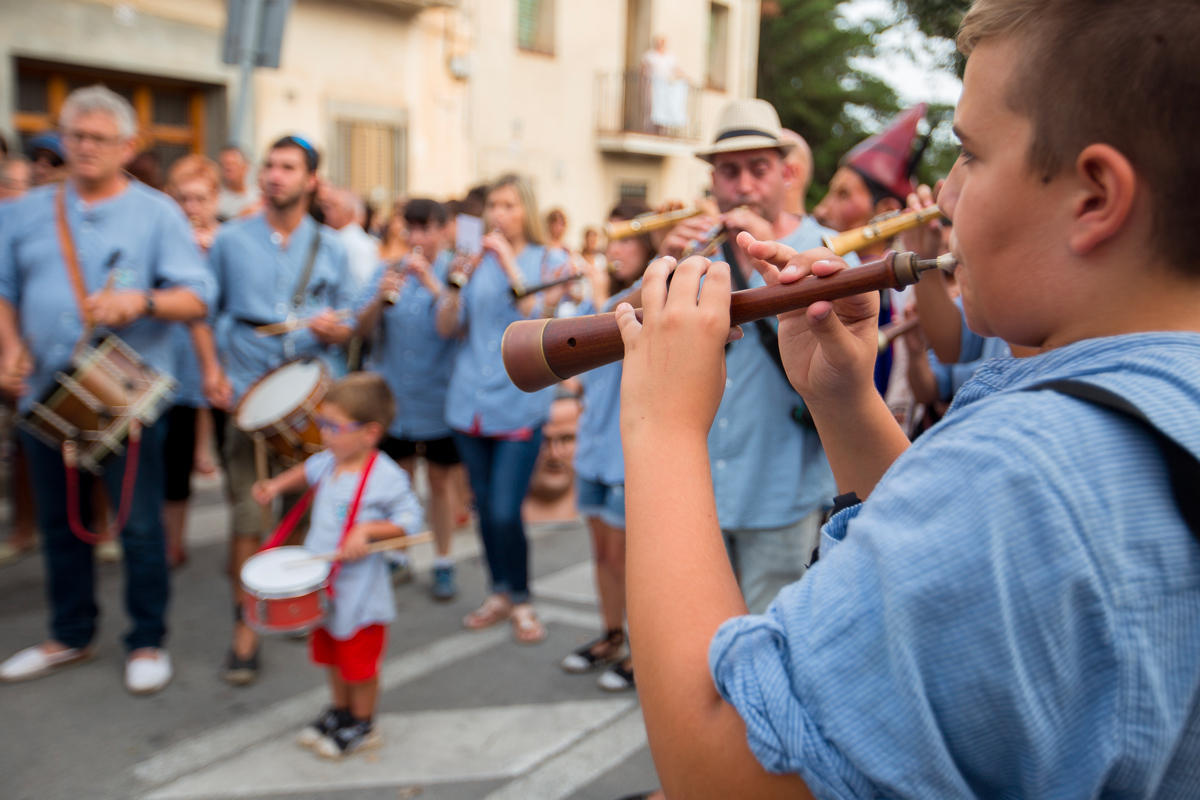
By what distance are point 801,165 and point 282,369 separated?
2.60 meters

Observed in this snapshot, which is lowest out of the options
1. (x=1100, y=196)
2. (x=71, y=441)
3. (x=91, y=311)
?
(x=71, y=441)

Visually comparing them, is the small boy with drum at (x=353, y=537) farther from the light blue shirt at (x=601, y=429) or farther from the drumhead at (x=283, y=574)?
the light blue shirt at (x=601, y=429)

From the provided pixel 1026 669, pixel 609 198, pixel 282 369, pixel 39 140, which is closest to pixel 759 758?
pixel 1026 669

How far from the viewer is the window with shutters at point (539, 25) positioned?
1523 cm

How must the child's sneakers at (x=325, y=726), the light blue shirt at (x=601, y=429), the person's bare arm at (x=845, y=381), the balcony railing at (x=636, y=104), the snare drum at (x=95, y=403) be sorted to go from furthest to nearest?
the balcony railing at (x=636, y=104), the light blue shirt at (x=601, y=429), the snare drum at (x=95, y=403), the child's sneakers at (x=325, y=726), the person's bare arm at (x=845, y=381)

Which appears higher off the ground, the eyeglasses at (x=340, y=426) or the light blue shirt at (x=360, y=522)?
the eyeglasses at (x=340, y=426)

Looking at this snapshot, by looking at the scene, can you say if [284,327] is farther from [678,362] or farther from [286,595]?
[678,362]

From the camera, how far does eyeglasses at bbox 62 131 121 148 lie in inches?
144

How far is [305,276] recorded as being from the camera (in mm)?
4387

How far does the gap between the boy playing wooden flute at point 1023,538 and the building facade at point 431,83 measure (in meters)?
9.73

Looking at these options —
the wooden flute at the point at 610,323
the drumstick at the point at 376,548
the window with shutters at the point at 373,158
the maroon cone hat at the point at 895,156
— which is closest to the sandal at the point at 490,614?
the drumstick at the point at 376,548

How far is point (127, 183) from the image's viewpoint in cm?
390

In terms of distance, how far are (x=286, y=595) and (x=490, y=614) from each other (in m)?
1.64

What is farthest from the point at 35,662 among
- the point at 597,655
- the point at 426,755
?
the point at 597,655
